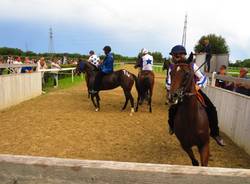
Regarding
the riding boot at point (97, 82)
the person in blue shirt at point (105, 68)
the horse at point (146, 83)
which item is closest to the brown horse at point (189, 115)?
the horse at point (146, 83)

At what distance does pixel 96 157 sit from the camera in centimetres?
614

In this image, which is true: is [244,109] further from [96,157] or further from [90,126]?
[90,126]

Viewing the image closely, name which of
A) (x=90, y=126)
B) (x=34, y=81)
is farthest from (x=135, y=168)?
(x=34, y=81)

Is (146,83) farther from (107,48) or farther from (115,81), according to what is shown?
(107,48)

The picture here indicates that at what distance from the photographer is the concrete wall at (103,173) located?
67.8 inches

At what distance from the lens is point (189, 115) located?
472cm

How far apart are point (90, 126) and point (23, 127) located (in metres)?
1.85

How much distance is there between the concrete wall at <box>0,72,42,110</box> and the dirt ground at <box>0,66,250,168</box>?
385mm

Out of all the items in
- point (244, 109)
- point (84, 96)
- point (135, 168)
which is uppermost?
point (135, 168)

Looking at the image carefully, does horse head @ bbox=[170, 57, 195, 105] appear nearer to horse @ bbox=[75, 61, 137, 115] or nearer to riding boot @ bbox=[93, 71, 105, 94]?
horse @ bbox=[75, 61, 137, 115]

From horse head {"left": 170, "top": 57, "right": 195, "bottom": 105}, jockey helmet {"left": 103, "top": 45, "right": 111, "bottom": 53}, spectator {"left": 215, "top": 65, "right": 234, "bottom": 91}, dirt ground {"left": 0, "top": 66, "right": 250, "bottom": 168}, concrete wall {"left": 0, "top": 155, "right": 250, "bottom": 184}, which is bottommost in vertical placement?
dirt ground {"left": 0, "top": 66, "right": 250, "bottom": 168}

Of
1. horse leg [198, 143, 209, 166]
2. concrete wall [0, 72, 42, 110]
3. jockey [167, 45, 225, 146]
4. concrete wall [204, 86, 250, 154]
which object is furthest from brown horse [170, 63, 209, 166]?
concrete wall [0, 72, 42, 110]

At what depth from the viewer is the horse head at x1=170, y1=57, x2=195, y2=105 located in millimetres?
4324

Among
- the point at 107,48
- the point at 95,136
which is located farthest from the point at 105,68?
the point at 95,136
